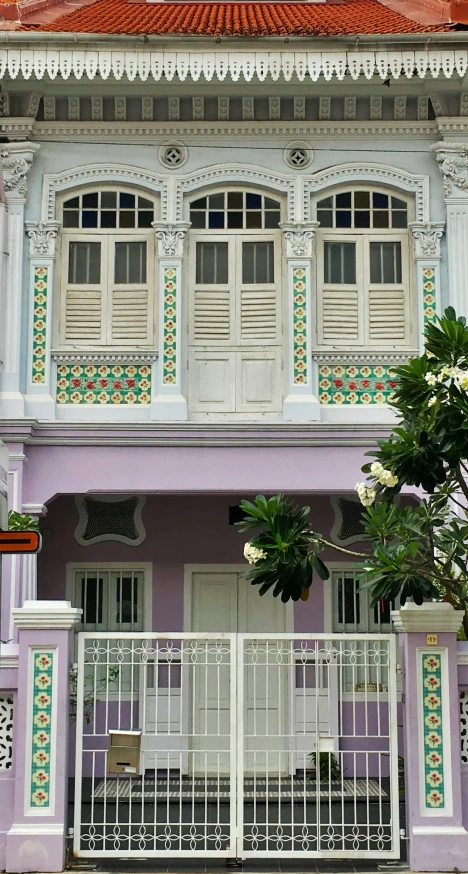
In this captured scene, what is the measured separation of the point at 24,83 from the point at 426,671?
25.0 ft

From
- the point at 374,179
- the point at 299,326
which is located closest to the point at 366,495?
the point at 299,326

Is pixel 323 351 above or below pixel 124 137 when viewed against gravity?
below

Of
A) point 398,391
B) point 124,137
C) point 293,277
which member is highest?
point 124,137

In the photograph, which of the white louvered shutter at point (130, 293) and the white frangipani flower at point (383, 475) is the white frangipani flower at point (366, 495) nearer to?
the white frangipani flower at point (383, 475)

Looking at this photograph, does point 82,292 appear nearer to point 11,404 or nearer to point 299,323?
point 11,404

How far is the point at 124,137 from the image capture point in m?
12.6

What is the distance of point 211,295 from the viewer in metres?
12.6

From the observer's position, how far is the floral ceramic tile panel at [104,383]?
12.3m

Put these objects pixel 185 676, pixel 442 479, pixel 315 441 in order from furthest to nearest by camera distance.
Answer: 1. pixel 185 676
2. pixel 315 441
3. pixel 442 479

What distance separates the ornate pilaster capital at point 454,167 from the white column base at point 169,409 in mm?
3605

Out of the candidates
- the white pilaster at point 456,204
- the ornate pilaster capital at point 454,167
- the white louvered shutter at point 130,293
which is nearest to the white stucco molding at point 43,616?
the white louvered shutter at point 130,293

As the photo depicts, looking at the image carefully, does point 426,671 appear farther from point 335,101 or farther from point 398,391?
point 335,101

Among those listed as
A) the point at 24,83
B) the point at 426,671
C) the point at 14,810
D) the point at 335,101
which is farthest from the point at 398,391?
the point at 24,83

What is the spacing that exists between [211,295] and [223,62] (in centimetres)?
239
